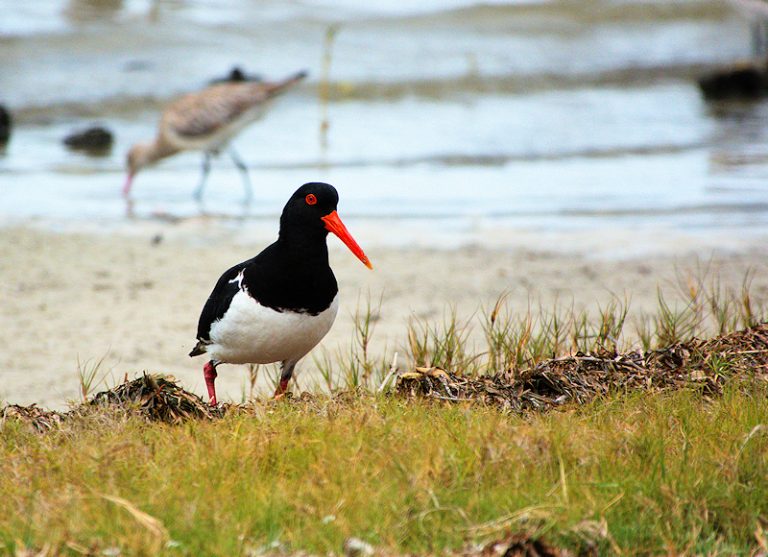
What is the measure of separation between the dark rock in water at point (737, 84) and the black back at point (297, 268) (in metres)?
14.7

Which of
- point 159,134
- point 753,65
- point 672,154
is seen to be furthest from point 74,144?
point 753,65

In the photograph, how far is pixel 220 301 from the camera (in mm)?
5000

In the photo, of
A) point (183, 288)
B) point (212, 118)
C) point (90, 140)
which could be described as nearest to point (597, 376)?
point (183, 288)

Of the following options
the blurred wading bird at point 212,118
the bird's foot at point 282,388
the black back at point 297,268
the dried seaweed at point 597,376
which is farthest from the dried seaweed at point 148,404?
the blurred wading bird at point 212,118

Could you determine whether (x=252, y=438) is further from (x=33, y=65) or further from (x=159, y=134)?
(x=33, y=65)

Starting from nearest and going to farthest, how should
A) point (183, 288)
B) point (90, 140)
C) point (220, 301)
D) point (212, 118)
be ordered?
point (220, 301) → point (183, 288) → point (212, 118) → point (90, 140)

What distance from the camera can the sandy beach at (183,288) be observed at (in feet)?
21.3

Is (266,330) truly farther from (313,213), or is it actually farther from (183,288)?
(183,288)

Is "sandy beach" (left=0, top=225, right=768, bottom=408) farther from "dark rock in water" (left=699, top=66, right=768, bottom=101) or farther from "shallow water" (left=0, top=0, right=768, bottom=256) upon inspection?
"dark rock in water" (left=699, top=66, right=768, bottom=101)

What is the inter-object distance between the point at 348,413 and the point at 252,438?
1.47ft

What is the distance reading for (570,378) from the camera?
4.64 meters

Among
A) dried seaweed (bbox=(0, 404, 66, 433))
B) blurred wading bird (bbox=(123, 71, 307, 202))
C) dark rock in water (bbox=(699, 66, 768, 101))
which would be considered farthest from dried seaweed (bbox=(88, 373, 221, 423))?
dark rock in water (bbox=(699, 66, 768, 101))

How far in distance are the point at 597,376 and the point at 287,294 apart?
1433 mm

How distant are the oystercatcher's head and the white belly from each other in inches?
13.5
